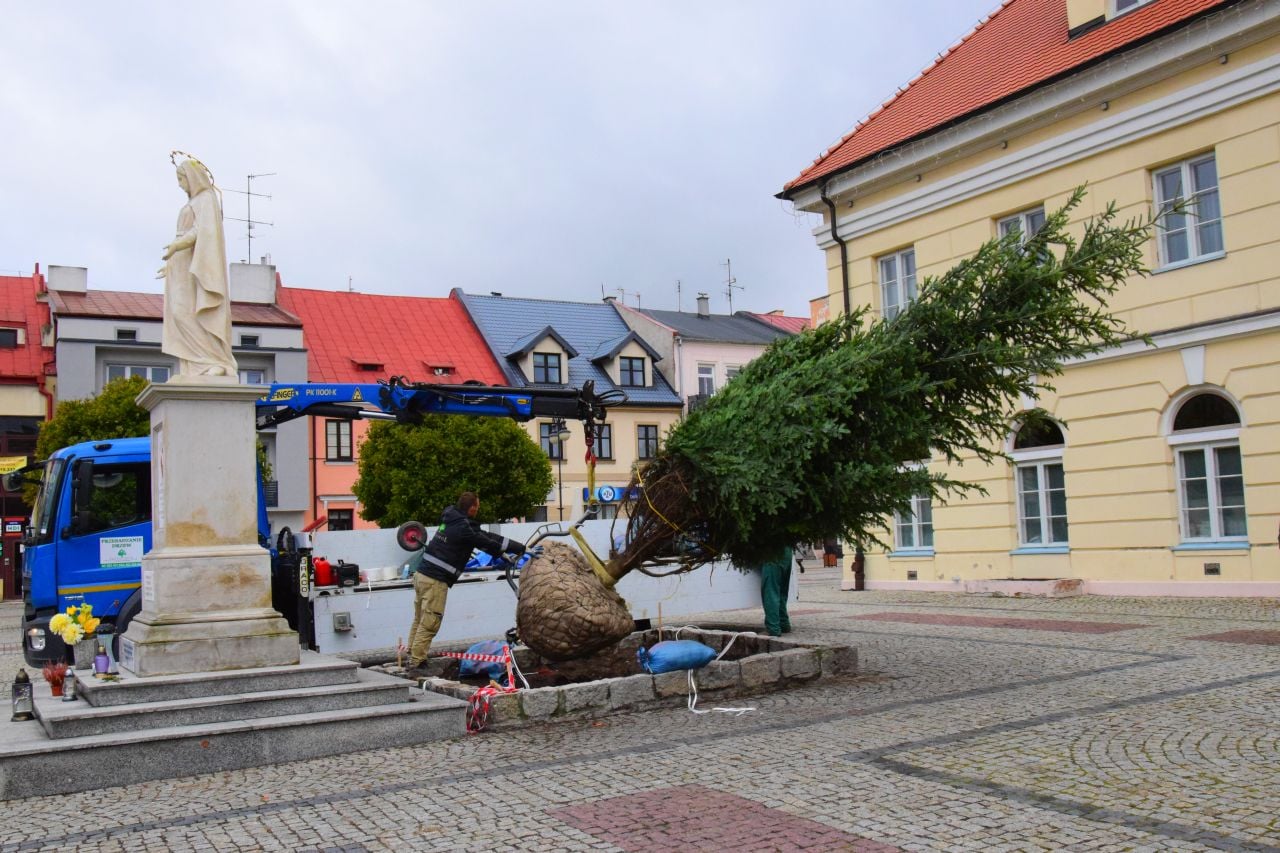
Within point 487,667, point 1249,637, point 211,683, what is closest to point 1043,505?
point 1249,637

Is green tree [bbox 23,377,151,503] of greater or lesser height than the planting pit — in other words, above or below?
above

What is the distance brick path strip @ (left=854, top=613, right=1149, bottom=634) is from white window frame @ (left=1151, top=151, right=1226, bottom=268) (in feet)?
21.8

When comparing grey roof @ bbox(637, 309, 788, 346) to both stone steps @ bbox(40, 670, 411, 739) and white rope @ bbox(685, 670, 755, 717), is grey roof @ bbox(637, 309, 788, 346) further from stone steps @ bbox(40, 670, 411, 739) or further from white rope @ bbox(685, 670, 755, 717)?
stone steps @ bbox(40, 670, 411, 739)

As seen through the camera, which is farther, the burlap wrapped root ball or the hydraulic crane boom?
the hydraulic crane boom

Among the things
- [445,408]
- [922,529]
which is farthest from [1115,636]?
[922,529]

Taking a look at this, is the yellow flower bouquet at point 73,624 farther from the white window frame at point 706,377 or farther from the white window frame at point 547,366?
the white window frame at point 706,377

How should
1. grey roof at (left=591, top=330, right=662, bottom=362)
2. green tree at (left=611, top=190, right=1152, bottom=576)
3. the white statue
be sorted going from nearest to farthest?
the white statue → green tree at (left=611, top=190, right=1152, bottom=576) → grey roof at (left=591, top=330, right=662, bottom=362)

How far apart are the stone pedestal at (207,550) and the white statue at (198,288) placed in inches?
12.8

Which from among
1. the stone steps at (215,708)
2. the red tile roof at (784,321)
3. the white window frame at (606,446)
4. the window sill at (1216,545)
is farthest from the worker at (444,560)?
the red tile roof at (784,321)

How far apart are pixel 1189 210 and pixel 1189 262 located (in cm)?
98

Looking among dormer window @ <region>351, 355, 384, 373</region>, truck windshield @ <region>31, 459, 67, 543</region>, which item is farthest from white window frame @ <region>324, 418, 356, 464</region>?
truck windshield @ <region>31, 459, 67, 543</region>

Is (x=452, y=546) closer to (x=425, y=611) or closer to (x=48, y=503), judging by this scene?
(x=425, y=611)

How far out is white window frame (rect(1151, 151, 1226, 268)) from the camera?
55.9 feet

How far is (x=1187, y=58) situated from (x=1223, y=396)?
5.35 m
